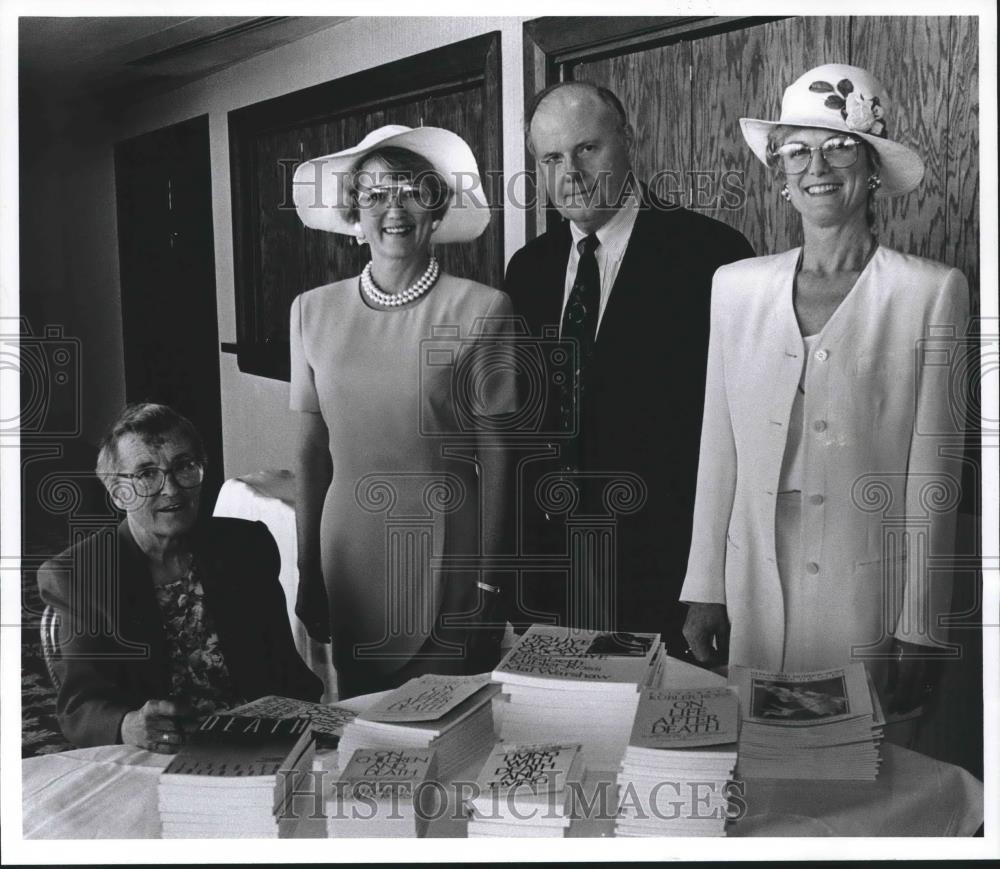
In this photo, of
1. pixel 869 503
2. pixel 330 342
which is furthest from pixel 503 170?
pixel 869 503

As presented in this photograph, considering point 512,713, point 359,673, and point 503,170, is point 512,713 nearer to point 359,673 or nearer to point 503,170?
point 359,673

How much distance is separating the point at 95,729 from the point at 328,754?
577 millimetres

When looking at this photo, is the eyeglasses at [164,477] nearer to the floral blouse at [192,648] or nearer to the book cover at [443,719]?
the floral blouse at [192,648]

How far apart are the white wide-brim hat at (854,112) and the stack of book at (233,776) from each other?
169 centimetres

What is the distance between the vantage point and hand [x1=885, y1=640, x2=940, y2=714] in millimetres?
2514

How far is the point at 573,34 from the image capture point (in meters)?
2.49

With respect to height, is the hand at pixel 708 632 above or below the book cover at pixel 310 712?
above

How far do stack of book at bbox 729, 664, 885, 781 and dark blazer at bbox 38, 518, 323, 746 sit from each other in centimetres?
103

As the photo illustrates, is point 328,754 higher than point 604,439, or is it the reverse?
point 604,439

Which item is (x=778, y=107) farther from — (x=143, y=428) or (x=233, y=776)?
(x=233, y=776)

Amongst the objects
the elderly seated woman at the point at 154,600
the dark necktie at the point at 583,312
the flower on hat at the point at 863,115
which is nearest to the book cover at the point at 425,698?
the elderly seated woman at the point at 154,600

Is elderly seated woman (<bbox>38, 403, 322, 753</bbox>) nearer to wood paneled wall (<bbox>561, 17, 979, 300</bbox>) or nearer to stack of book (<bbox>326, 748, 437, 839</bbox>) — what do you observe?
stack of book (<bbox>326, 748, 437, 839</bbox>)

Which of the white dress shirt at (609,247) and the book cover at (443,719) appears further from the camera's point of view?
the white dress shirt at (609,247)

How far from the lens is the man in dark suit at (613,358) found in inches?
98.5
